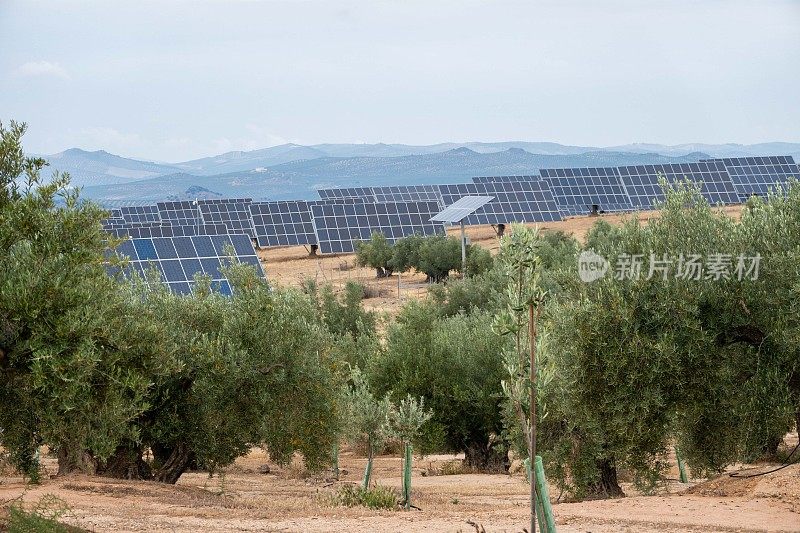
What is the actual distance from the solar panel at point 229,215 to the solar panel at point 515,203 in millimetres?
16133

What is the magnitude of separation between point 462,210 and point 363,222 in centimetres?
1069

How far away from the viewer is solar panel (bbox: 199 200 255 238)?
75.1m

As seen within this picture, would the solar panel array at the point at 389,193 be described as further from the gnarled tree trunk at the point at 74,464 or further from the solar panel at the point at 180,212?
the gnarled tree trunk at the point at 74,464

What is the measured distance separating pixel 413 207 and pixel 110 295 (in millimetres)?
59304

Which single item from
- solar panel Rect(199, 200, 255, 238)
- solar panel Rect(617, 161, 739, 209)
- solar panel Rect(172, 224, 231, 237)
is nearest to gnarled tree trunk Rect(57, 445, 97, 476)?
solar panel Rect(172, 224, 231, 237)

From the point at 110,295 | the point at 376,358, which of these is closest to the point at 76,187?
the point at 110,295

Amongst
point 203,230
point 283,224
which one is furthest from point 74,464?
point 283,224

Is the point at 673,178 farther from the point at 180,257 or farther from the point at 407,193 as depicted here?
the point at 180,257

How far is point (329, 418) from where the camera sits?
17703 millimetres

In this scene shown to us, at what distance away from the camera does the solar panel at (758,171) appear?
2977 inches

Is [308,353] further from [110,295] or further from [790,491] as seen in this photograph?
[790,491]
